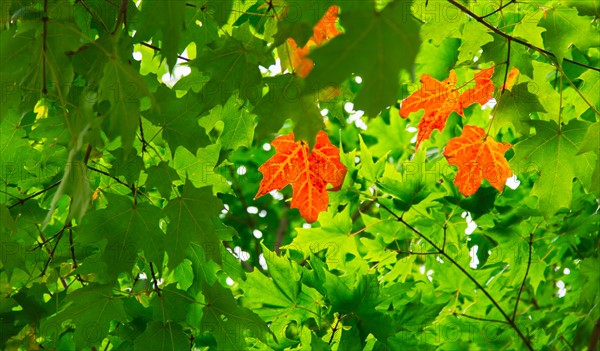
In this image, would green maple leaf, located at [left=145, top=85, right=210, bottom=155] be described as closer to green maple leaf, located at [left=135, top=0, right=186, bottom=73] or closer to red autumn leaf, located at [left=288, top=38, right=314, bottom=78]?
red autumn leaf, located at [left=288, top=38, right=314, bottom=78]

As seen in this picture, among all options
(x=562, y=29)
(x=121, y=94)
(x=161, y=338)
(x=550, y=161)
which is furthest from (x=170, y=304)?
(x=562, y=29)

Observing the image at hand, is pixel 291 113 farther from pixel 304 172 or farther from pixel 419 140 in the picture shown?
pixel 419 140

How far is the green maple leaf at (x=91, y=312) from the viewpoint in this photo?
64.8 inches

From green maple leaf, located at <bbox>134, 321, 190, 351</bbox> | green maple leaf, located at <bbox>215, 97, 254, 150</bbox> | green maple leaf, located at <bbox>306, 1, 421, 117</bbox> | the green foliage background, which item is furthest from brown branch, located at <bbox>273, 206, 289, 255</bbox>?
green maple leaf, located at <bbox>306, 1, 421, 117</bbox>

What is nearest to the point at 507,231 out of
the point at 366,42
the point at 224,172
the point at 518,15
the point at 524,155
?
the point at 524,155

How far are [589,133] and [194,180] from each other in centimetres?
97

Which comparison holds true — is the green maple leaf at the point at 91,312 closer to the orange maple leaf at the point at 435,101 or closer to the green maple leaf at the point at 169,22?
the green maple leaf at the point at 169,22

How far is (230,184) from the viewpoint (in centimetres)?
195

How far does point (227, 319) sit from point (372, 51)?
3.34 feet

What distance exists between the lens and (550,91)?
193 centimetres

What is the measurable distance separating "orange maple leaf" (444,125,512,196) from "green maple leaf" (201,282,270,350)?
0.72 meters

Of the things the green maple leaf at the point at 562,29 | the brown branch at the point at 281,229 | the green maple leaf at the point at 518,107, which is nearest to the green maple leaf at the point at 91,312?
the green maple leaf at the point at 518,107

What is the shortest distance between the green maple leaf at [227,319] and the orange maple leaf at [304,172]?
32cm

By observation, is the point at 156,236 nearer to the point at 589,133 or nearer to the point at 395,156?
the point at 589,133
